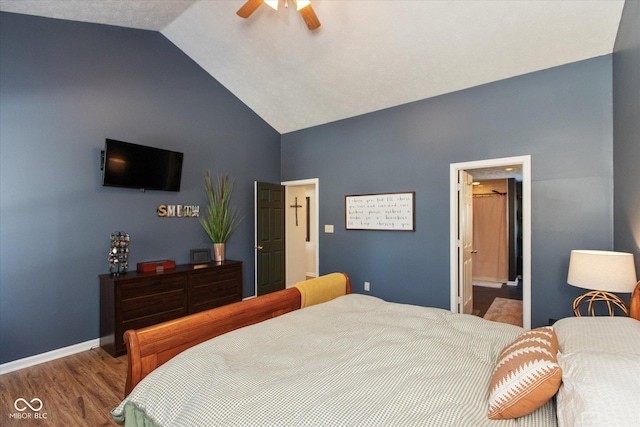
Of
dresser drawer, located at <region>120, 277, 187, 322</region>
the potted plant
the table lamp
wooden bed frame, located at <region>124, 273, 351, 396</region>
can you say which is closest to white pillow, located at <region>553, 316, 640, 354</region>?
the table lamp

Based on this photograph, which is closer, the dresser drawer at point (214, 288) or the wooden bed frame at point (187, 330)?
the wooden bed frame at point (187, 330)

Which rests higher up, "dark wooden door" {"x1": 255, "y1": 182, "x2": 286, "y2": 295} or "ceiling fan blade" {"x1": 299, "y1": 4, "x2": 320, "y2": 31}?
"ceiling fan blade" {"x1": 299, "y1": 4, "x2": 320, "y2": 31}

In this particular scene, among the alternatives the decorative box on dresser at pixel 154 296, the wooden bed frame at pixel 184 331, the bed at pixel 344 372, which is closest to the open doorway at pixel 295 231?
the decorative box on dresser at pixel 154 296

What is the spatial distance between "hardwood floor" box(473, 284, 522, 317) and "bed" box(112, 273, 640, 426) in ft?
9.78

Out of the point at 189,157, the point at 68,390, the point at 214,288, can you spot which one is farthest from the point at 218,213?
the point at 68,390

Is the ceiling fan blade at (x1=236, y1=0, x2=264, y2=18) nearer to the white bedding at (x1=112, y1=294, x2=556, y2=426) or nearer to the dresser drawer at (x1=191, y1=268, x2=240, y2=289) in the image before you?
the white bedding at (x1=112, y1=294, x2=556, y2=426)

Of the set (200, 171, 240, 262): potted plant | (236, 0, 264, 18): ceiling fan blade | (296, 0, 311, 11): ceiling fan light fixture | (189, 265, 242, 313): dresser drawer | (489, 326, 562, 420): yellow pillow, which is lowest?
(189, 265, 242, 313): dresser drawer

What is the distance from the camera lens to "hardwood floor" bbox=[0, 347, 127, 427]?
210 centimetres

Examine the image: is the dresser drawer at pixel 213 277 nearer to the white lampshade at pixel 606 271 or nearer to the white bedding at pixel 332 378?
the white bedding at pixel 332 378

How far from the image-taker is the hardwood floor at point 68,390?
210 cm

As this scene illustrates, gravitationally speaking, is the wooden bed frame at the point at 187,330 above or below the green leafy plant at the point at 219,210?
below

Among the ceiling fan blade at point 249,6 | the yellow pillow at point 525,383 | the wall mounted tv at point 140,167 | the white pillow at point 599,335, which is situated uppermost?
the ceiling fan blade at point 249,6

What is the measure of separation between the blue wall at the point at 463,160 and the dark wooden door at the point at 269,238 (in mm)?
599

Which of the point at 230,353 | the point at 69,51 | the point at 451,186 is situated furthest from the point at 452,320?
the point at 69,51
